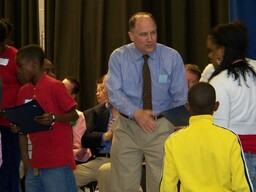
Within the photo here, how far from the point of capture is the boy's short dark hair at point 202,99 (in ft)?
11.1

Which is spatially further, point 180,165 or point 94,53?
point 94,53

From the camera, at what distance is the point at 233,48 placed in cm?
376

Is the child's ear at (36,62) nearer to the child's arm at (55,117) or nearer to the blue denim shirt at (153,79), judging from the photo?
the child's arm at (55,117)

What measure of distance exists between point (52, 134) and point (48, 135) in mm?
30

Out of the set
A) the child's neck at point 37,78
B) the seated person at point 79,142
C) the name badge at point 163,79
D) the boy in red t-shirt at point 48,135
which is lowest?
the seated person at point 79,142

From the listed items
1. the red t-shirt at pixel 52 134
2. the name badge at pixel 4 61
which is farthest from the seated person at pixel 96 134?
the red t-shirt at pixel 52 134

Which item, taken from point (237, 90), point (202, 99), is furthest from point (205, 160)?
point (237, 90)

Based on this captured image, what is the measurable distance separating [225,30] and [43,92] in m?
1.48

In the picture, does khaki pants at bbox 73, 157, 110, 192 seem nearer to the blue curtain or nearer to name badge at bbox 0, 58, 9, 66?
name badge at bbox 0, 58, 9, 66

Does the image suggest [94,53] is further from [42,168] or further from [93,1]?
[42,168]

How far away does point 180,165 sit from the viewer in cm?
329

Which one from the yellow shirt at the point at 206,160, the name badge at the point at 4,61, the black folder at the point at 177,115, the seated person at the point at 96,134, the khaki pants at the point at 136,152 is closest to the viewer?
the yellow shirt at the point at 206,160

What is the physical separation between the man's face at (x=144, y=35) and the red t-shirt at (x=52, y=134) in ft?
2.35

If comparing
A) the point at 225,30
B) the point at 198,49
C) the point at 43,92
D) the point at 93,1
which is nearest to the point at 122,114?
the point at 43,92
